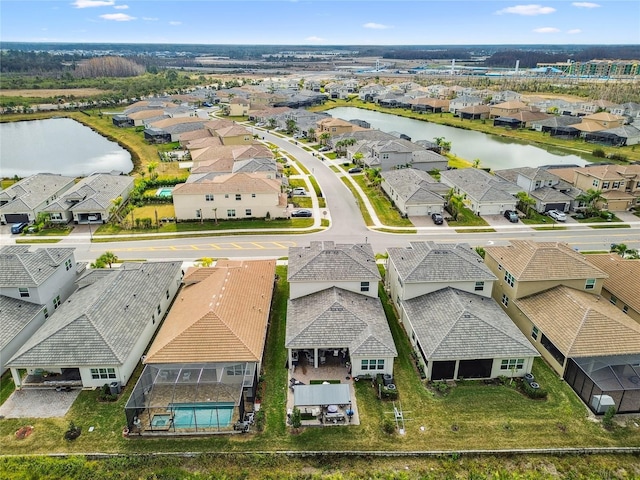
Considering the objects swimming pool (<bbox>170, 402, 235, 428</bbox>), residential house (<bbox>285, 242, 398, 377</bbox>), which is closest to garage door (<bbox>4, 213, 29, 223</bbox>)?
residential house (<bbox>285, 242, 398, 377</bbox>)

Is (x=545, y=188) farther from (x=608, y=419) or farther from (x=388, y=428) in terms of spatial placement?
(x=388, y=428)

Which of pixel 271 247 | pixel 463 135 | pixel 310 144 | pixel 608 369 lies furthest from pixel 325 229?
pixel 463 135

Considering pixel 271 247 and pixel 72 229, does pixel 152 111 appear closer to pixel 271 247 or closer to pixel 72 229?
pixel 72 229

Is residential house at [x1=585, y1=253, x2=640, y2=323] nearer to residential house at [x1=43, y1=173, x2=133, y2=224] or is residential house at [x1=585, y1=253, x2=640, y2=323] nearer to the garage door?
residential house at [x1=43, y1=173, x2=133, y2=224]

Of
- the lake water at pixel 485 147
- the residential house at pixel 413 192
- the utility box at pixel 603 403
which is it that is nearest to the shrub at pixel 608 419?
the utility box at pixel 603 403

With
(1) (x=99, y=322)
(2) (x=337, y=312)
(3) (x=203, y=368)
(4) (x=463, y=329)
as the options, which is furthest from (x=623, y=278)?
(1) (x=99, y=322)
